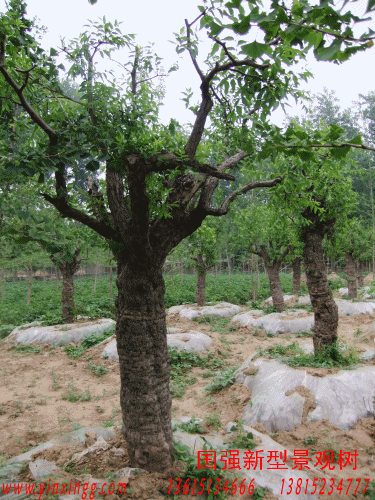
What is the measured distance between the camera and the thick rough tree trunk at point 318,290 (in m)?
6.24

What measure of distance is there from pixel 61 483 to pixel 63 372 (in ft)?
18.3

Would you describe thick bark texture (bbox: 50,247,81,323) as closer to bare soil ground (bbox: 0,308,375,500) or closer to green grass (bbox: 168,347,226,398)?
bare soil ground (bbox: 0,308,375,500)

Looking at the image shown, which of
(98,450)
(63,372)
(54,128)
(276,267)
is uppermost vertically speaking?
(54,128)

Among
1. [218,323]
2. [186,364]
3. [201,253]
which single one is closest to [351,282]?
[218,323]

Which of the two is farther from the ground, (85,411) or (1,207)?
(1,207)

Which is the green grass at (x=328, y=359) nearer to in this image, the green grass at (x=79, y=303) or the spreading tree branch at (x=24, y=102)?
the spreading tree branch at (x=24, y=102)

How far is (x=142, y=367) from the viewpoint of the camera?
340 cm

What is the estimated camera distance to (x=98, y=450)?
363cm

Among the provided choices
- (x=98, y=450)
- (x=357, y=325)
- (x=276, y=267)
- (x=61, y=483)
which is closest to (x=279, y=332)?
(x=357, y=325)

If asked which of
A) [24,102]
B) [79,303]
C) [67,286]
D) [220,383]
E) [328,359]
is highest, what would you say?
[24,102]

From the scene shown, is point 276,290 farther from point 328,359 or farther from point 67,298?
point 67,298

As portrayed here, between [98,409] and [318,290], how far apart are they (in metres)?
4.70

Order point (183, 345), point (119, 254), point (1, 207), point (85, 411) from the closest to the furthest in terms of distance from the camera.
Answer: point (1, 207)
point (119, 254)
point (85, 411)
point (183, 345)

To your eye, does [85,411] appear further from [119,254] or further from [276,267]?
[276,267]
